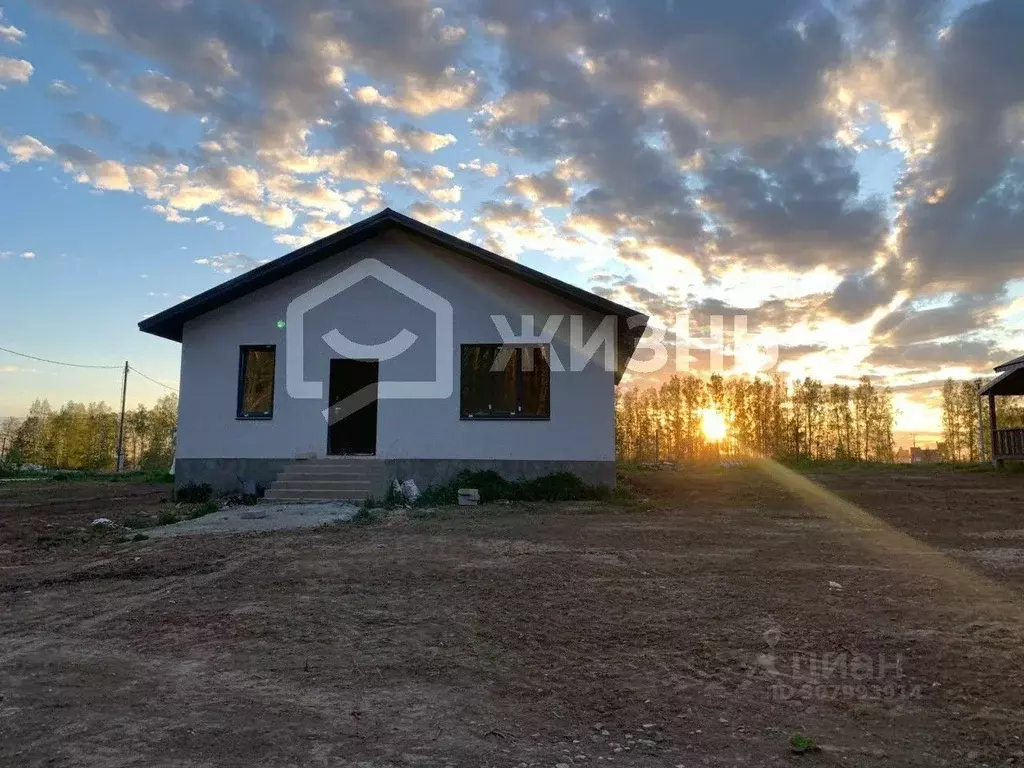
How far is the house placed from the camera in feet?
42.8

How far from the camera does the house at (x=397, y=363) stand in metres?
13.0

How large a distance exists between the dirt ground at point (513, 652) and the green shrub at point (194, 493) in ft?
17.1

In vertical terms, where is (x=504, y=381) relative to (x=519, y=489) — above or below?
above

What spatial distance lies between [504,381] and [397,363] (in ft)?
7.24

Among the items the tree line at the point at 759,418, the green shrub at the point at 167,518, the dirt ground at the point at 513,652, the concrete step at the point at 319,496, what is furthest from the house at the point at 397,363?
the tree line at the point at 759,418

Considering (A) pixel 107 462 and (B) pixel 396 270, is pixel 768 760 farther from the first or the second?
(A) pixel 107 462

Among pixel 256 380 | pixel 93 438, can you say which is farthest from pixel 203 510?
pixel 93 438

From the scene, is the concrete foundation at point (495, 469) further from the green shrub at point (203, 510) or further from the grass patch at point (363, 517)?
the green shrub at point (203, 510)

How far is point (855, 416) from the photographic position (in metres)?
46.5

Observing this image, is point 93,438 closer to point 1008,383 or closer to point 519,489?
point 519,489

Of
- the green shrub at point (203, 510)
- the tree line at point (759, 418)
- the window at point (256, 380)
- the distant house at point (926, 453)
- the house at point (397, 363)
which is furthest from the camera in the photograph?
the distant house at point (926, 453)

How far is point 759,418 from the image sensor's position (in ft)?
145

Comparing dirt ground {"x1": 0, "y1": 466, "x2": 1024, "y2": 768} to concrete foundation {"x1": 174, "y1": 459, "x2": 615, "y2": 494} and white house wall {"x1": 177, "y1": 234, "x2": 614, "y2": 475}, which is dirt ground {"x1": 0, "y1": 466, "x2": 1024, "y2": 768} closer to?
concrete foundation {"x1": 174, "y1": 459, "x2": 615, "y2": 494}

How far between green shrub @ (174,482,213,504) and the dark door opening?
2477 millimetres
